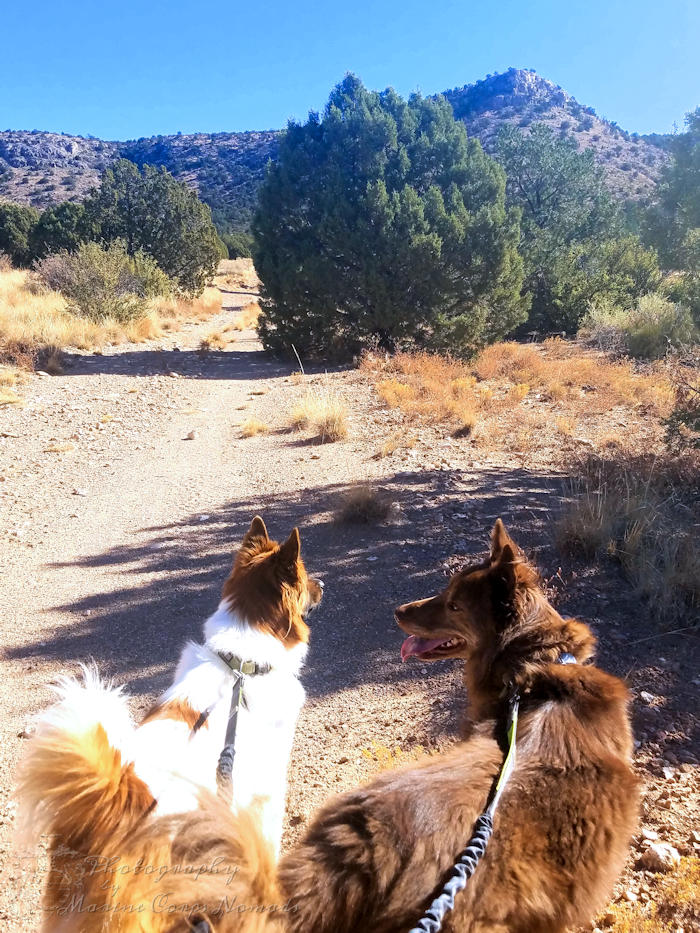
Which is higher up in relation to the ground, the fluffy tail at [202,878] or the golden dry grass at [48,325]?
the golden dry grass at [48,325]

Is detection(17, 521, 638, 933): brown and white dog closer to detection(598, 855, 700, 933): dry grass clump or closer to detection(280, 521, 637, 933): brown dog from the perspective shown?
detection(280, 521, 637, 933): brown dog

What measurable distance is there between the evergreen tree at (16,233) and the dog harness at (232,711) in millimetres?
36911

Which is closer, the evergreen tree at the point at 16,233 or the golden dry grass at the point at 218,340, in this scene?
the golden dry grass at the point at 218,340

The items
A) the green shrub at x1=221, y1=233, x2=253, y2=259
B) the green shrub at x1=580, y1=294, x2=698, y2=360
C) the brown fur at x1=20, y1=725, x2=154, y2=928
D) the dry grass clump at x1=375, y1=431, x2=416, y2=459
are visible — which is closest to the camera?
the brown fur at x1=20, y1=725, x2=154, y2=928

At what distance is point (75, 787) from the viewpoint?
1.67 metres

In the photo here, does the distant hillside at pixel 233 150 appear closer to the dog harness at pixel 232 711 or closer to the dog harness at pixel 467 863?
the dog harness at pixel 232 711

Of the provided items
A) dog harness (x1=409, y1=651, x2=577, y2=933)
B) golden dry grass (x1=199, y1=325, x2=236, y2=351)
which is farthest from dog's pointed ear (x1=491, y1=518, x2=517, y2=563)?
golden dry grass (x1=199, y1=325, x2=236, y2=351)

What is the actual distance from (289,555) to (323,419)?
6572 mm

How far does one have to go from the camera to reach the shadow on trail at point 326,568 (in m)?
4.25

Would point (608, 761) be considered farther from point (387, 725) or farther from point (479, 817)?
point (387, 725)

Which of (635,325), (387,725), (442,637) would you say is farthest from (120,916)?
(635,325)

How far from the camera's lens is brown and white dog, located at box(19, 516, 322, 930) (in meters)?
1.66

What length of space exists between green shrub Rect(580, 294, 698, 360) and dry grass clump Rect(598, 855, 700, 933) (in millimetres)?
12984

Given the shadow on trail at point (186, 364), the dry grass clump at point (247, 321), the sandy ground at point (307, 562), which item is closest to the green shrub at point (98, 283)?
the shadow on trail at point (186, 364)
